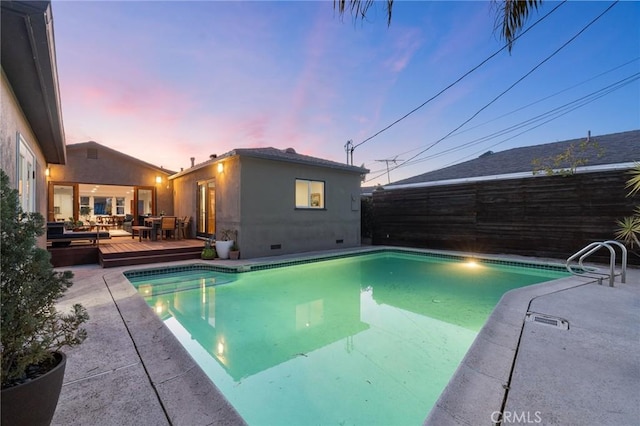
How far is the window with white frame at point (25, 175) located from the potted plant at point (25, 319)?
4.03 meters

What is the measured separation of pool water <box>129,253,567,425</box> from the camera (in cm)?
Result: 273

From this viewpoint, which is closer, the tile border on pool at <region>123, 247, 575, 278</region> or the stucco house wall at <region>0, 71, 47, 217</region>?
the stucco house wall at <region>0, 71, 47, 217</region>

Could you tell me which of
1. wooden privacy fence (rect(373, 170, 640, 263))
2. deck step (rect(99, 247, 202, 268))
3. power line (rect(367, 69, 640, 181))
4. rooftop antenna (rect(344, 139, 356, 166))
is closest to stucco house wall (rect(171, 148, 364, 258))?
deck step (rect(99, 247, 202, 268))

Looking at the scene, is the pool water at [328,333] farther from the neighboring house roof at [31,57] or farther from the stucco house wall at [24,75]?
the neighboring house roof at [31,57]

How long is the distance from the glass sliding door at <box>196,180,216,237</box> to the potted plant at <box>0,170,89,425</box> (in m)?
9.94

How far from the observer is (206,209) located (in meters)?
11.9

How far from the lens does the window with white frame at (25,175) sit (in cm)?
488

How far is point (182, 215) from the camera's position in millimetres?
13961

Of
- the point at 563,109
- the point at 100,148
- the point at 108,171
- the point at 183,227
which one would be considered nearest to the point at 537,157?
the point at 563,109

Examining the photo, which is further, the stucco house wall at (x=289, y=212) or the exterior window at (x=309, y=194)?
the exterior window at (x=309, y=194)

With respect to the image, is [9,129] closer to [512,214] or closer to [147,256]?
[147,256]

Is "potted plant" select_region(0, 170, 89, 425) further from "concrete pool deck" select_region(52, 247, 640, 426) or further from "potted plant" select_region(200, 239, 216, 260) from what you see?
"potted plant" select_region(200, 239, 216, 260)

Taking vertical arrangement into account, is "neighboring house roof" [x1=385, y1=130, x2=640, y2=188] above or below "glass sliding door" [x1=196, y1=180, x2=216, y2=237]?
above

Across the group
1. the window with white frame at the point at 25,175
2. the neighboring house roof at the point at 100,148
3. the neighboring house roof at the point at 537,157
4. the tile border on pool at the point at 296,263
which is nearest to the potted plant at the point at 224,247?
the tile border on pool at the point at 296,263
